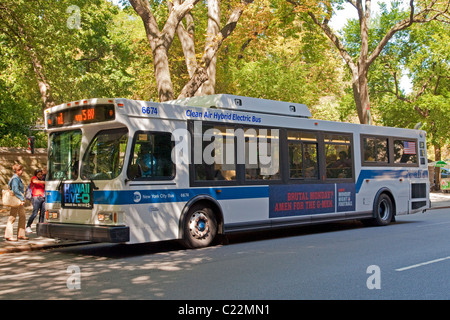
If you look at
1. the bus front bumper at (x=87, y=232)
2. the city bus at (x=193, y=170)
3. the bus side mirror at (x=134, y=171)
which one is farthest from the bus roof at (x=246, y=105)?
the bus front bumper at (x=87, y=232)

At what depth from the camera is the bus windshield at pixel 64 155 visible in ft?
37.2

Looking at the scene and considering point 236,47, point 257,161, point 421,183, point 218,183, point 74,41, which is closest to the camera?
point 218,183

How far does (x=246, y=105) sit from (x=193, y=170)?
2363mm

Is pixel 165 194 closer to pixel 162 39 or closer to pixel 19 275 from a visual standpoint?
pixel 19 275

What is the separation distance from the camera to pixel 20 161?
23922mm

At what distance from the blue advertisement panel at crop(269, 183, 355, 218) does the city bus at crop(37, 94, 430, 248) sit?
0.09 ft

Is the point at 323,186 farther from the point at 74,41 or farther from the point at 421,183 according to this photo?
the point at 74,41

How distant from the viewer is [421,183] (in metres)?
18.7
